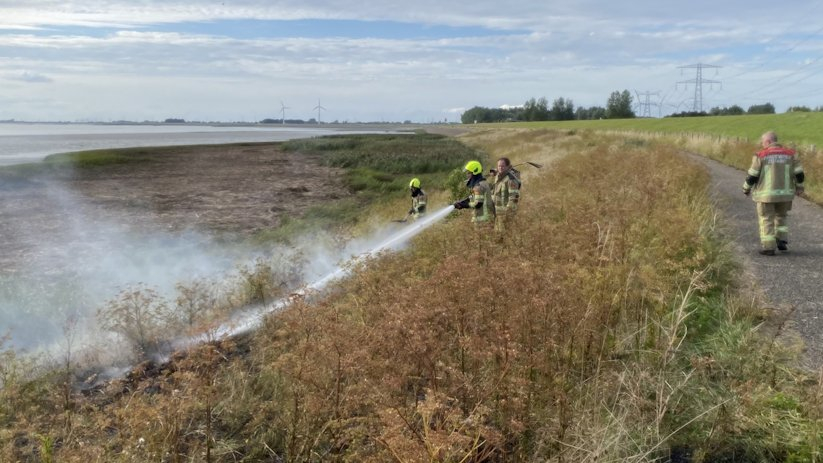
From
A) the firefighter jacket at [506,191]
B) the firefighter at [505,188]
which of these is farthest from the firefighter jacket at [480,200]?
the firefighter jacket at [506,191]

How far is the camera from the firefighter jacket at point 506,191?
8922 mm

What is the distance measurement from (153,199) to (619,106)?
358ft

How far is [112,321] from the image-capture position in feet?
26.1

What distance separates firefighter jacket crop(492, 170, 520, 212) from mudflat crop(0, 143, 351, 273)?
914 cm

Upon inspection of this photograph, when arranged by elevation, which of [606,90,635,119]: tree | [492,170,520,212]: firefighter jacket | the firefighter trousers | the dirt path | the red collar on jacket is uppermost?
[606,90,635,119]: tree

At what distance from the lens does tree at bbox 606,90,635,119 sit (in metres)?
115

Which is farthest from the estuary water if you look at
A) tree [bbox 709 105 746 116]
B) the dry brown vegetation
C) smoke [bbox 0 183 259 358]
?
tree [bbox 709 105 746 116]

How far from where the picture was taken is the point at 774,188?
25.1 ft

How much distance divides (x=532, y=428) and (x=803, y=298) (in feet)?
13.2

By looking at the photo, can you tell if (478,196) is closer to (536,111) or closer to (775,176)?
(775,176)

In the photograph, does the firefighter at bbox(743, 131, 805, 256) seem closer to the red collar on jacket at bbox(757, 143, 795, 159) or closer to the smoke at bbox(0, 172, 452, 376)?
the red collar on jacket at bbox(757, 143, 795, 159)

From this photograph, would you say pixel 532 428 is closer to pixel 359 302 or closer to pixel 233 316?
pixel 359 302

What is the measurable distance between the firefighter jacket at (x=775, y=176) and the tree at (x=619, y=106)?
374ft

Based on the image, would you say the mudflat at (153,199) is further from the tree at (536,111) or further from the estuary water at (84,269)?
the tree at (536,111)
